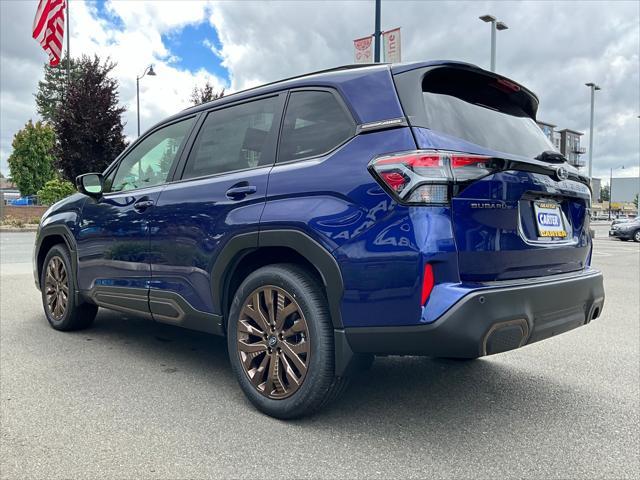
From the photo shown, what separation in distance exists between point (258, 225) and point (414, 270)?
3.23 feet

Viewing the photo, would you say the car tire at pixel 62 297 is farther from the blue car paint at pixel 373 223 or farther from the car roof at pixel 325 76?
the car roof at pixel 325 76

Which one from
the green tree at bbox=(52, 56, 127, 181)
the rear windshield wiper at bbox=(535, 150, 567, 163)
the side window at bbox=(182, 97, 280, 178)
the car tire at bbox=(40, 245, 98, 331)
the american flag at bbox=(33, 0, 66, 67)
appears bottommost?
the car tire at bbox=(40, 245, 98, 331)

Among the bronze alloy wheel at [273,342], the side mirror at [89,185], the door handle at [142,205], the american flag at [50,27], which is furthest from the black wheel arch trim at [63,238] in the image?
the american flag at [50,27]

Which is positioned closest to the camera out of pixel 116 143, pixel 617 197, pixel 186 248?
pixel 186 248

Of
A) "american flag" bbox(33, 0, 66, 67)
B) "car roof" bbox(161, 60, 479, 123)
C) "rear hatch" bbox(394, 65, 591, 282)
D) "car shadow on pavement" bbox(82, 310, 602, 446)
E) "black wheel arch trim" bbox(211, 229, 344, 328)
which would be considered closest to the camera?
"rear hatch" bbox(394, 65, 591, 282)

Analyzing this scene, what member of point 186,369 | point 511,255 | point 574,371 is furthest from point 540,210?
point 186,369

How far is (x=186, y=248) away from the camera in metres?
3.40

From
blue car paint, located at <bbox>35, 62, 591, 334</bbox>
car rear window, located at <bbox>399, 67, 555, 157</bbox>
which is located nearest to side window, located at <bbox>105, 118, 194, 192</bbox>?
blue car paint, located at <bbox>35, 62, 591, 334</bbox>

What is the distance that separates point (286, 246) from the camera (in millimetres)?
2811

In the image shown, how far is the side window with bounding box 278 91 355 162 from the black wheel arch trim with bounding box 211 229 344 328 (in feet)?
1.53

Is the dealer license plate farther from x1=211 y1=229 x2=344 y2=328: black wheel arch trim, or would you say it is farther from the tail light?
x1=211 y1=229 x2=344 y2=328: black wheel arch trim

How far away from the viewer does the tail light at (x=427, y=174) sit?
2.38m

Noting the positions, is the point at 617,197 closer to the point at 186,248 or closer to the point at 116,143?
the point at 116,143

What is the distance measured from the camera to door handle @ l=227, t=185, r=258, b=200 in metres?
3.05
